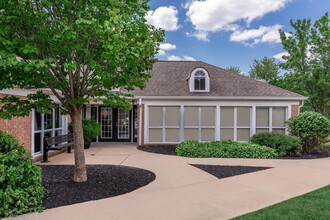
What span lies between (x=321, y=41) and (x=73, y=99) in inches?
738

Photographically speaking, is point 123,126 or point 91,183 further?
point 123,126

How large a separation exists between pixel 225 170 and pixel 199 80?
25.0ft

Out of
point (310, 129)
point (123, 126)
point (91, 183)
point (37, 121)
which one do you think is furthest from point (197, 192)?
point (123, 126)

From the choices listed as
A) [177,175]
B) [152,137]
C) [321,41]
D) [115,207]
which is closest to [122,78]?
[115,207]

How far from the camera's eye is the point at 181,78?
17094 mm

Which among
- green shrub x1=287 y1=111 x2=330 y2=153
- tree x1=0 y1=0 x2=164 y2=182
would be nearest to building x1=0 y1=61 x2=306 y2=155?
green shrub x1=287 y1=111 x2=330 y2=153

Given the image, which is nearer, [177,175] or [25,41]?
[25,41]

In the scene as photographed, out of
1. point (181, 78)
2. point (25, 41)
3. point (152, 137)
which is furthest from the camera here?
point (181, 78)

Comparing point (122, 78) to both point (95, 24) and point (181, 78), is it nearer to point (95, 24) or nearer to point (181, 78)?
point (95, 24)

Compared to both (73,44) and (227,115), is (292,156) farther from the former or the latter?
(73,44)

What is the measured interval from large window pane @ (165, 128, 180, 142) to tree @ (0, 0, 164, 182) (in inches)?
341

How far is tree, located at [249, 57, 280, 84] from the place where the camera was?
36931 mm

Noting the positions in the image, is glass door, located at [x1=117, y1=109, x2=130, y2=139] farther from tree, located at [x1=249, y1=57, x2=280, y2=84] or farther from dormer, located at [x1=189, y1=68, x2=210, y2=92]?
tree, located at [x1=249, y1=57, x2=280, y2=84]

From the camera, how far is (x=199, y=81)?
15.5 meters
